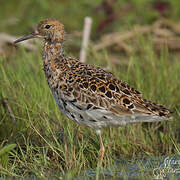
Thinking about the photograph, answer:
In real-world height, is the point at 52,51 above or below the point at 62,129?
above

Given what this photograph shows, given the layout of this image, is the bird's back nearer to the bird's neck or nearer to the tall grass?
the tall grass

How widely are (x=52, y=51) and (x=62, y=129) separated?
3.84 feet

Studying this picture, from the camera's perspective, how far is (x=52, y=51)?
22.3 ft

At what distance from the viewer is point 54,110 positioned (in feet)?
24.5

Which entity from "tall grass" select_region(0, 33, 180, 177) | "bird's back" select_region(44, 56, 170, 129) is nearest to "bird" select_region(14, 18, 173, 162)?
"bird's back" select_region(44, 56, 170, 129)

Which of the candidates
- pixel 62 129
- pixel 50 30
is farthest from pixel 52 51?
pixel 62 129

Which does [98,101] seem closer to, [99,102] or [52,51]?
[99,102]

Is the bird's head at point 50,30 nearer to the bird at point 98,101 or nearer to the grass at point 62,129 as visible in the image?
the bird at point 98,101

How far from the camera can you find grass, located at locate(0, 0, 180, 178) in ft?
19.9

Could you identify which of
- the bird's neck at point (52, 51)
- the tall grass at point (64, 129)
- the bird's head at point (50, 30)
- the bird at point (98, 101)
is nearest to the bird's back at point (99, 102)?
the bird at point (98, 101)

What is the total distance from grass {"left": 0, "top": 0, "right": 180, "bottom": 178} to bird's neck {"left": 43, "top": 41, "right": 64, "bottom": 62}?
58 centimetres

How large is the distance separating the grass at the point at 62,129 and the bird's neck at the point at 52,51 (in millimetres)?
581

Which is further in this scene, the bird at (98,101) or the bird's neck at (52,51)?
the bird's neck at (52,51)

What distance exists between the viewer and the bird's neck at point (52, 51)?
22.2 feet
